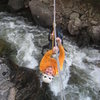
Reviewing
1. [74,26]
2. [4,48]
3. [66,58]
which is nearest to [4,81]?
[4,48]

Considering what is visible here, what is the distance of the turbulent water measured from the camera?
495 centimetres

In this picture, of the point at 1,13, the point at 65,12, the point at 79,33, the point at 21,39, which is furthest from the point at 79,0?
the point at 1,13

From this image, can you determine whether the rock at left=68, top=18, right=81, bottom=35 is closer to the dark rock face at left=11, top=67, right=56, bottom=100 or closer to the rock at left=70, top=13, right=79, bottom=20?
the rock at left=70, top=13, right=79, bottom=20

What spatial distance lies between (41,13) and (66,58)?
2025 millimetres

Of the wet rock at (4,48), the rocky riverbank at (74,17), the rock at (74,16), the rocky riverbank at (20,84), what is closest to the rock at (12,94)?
the rocky riverbank at (20,84)

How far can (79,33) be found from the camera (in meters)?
6.59

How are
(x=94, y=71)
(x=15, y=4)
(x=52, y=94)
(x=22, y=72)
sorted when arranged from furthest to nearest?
(x=15, y=4) → (x=94, y=71) → (x=22, y=72) → (x=52, y=94)

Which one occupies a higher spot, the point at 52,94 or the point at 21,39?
the point at 21,39

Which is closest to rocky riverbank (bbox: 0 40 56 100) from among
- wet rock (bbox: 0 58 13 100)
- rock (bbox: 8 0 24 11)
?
wet rock (bbox: 0 58 13 100)

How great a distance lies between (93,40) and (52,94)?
2.59 metres

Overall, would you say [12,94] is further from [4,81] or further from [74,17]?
[74,17]

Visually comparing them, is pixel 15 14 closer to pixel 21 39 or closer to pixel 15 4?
pixel 15 4

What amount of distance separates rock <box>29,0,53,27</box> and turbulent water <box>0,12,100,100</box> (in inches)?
11.4

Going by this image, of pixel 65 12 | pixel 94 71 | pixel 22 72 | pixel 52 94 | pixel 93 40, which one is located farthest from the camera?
pixel 65 12
